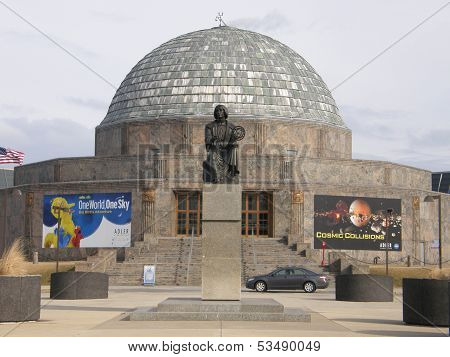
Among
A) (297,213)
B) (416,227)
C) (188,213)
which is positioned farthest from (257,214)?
(416,227)

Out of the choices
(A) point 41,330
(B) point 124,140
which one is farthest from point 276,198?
(A) point 41,330

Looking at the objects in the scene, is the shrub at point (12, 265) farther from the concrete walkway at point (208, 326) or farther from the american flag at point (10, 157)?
the american flag at point (10, 157)

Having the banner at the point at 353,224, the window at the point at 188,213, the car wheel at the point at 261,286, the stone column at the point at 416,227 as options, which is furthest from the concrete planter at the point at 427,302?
the stone column at the point at 416,227

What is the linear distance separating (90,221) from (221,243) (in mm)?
18784

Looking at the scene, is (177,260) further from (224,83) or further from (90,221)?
(224,83)

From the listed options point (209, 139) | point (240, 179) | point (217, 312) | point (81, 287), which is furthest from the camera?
point (240, 179)

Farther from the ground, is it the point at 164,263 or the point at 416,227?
the point at 416,227

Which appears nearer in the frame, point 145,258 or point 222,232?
point 222,232

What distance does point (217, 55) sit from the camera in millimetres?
38219

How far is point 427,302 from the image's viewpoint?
11797mm

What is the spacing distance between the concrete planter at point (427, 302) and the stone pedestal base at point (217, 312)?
55.7 inches

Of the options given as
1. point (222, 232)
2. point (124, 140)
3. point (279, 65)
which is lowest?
point (222, 232)
